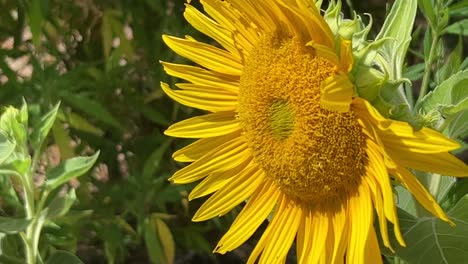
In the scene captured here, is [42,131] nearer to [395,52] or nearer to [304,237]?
[304,237]

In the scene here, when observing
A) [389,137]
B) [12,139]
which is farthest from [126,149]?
[389,137]

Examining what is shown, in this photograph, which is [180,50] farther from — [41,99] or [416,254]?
[41,99]

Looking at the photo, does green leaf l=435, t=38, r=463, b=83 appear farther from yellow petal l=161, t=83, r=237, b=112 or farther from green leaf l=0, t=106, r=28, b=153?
green leaf l=0, t=106, r=28, b=153

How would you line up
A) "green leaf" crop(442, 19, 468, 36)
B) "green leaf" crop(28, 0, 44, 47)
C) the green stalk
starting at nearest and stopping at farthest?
the green stalk, "green leaf" crop(442, 19, 468, 36), "green leaf" crop(28, 0, 44, 47)

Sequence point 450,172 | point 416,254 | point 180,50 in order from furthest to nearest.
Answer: point 180,50, point 416,254, point 450,172

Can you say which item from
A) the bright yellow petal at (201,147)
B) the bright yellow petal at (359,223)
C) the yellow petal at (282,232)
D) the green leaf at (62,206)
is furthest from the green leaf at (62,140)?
the bright yellow petal at (359,223)

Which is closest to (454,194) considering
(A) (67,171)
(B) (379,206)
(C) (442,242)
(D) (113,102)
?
(C) (442,242)

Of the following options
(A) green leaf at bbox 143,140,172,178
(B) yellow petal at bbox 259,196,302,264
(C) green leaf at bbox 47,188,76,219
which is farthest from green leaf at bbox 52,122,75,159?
(B) yellow petal at bbox 259,196,302,264

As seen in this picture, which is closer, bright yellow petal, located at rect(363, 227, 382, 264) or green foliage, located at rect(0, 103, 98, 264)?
bright yellow petal, located at rect(363, 227, 382, 264)
